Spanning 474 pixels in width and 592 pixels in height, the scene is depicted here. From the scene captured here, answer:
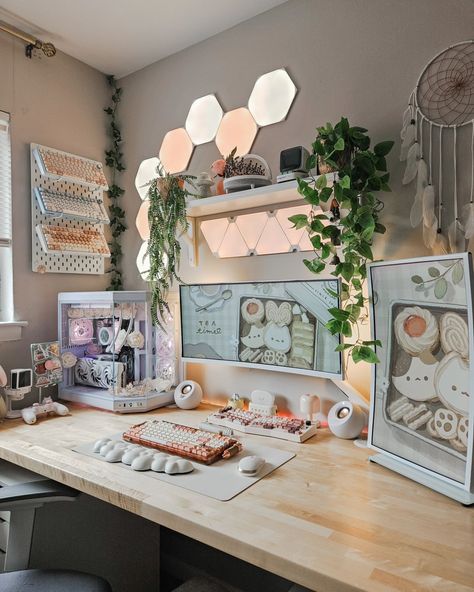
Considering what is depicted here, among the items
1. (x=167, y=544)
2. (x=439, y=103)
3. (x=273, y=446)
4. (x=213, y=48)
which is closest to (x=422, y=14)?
(x=439, y=103)

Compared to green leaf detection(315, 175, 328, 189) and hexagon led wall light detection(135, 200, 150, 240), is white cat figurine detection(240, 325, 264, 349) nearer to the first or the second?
green leaf detection(315, 175, 328, 189)

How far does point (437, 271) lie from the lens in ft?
3.63

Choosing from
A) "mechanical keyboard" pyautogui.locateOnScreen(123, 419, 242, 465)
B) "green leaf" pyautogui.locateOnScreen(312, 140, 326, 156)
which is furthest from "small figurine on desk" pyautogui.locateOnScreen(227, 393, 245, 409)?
"green leaf" pyautogui.locateOnScreen(312, 140, 326, 156)

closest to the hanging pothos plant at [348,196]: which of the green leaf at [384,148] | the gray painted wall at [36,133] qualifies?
the green leaf at [384,148]

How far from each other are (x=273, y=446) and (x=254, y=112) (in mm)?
1318

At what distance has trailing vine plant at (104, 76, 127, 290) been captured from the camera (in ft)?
7.52

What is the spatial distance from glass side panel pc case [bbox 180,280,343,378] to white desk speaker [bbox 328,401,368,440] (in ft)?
0.41

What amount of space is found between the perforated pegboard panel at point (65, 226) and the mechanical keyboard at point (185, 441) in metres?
0.93

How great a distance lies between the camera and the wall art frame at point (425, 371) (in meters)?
1.03

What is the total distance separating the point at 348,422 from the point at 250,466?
438 millimetres

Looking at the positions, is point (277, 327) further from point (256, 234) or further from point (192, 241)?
point (192, 241)

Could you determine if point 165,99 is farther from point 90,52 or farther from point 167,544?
point 167,544

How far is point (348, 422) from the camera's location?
1443 mm

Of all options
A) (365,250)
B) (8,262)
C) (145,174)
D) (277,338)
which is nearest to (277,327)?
(277,338)
